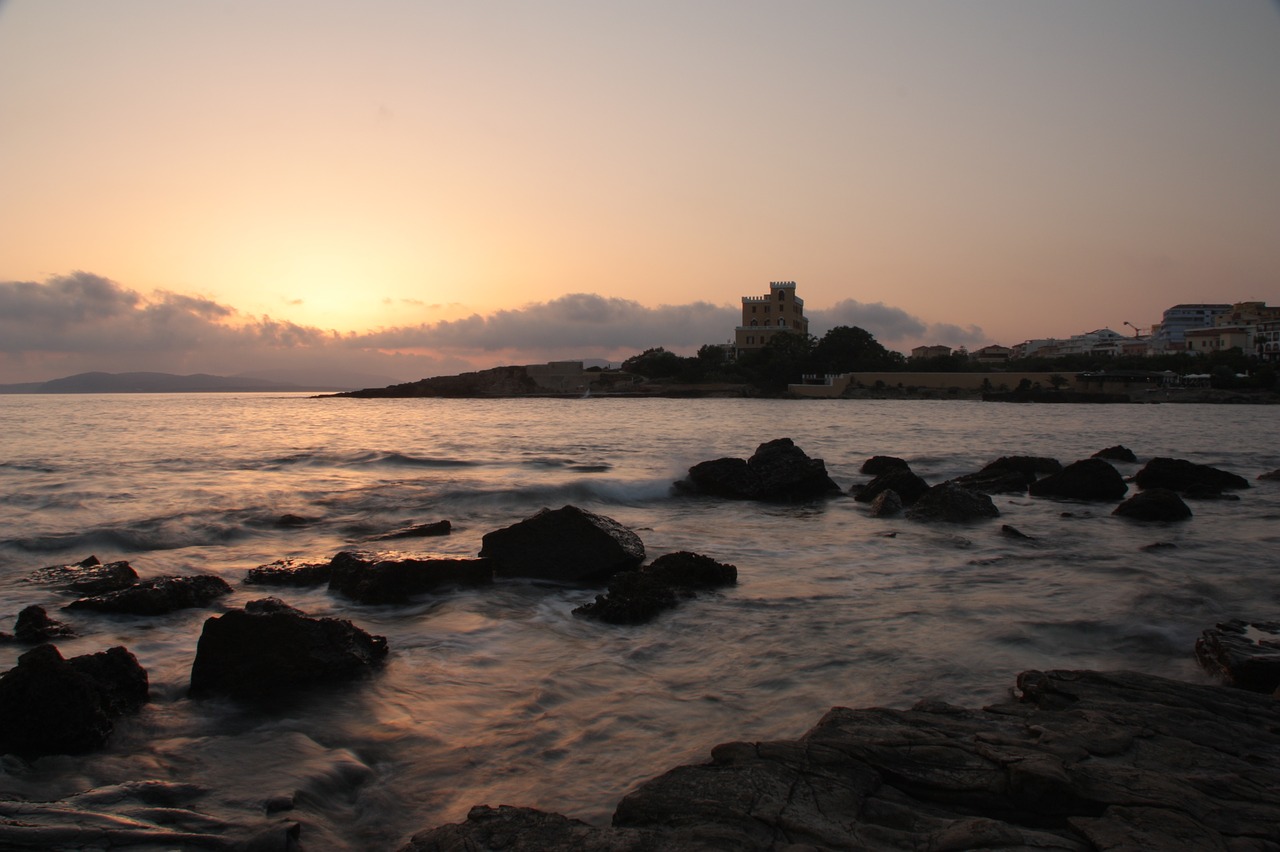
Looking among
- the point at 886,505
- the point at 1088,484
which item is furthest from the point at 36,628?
the point at 1088,484

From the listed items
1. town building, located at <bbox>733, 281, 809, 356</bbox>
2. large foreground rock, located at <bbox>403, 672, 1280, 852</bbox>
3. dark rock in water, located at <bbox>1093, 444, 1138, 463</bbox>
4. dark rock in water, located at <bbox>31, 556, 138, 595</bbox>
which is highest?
town building, located at <bbox>733, 281, 809, 356</bbox>

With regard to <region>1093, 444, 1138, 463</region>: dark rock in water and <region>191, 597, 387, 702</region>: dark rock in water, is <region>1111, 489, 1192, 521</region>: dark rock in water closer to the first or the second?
<region>1093, 444, 1138, 463</region>: dark rock in water

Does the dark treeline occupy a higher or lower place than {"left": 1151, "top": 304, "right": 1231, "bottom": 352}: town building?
lower

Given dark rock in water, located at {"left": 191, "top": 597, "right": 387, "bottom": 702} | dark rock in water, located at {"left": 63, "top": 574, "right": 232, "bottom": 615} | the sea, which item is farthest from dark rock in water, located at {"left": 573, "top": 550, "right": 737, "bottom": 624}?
dark rock in water, located at {"left": 63, "top": 574, "right": 232, "bottom": 615}

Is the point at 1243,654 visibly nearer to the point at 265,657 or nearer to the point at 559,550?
the point at 559,550

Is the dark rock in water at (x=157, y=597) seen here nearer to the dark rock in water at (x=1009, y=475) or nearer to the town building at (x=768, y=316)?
the dark rock in water at (x=1009, y=475)

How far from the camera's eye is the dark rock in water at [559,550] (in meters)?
8.84

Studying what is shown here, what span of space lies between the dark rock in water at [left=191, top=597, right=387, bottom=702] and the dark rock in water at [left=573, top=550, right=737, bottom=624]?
91.7 inches

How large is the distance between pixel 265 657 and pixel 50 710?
124cm

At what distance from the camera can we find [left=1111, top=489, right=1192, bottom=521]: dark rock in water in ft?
41.7

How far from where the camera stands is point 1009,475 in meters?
17.4

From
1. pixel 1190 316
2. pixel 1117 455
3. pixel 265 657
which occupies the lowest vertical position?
pixel 1117 455

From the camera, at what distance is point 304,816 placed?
3.82 meters

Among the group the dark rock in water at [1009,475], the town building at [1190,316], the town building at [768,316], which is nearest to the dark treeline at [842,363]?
the town building at [768,316]
